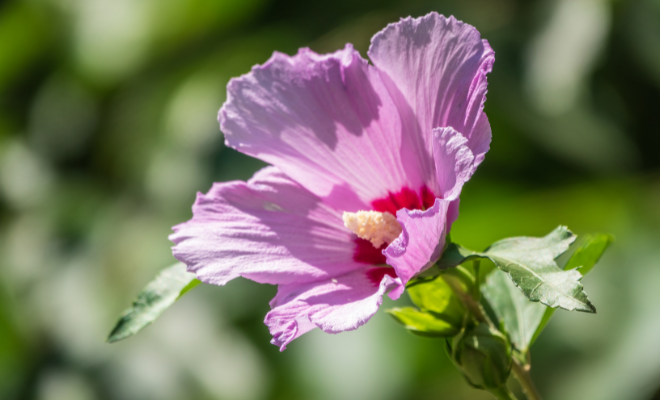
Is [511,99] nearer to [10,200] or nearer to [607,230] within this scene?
[607,230]

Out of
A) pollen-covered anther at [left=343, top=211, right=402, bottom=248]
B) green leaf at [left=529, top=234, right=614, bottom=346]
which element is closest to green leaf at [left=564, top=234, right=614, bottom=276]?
green leaf at [left=529, top=234, right=614, bottom=346]

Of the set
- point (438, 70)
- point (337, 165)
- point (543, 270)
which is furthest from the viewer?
point (337, 165)

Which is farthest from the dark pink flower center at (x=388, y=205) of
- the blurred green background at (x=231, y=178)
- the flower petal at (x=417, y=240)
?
the blurred green background at (x=231, y=178)

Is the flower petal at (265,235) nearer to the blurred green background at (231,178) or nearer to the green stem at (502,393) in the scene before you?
the green stem at (502,393)

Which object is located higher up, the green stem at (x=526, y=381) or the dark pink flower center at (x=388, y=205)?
the dark pink flower center at (x=388, y=205)

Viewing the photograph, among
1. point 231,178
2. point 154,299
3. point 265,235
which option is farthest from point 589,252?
point 231,178

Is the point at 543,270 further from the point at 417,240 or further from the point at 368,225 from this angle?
the point at 368,225

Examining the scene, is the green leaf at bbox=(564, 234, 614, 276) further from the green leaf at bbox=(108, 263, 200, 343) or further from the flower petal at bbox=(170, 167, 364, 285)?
the green leaf at bbox=(108, 263, 200, 343)
